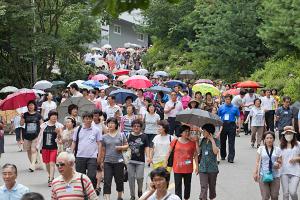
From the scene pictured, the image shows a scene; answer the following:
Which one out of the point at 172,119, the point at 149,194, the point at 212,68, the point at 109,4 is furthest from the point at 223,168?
the point at 212,68

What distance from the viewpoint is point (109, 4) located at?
4922 millimetres

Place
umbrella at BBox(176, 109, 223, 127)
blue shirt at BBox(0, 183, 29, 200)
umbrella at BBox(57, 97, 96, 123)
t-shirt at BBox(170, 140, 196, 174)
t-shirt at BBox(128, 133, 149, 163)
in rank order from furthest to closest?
umbrella at BBox(57, 97, 96, 123)
umbrella at BBox(176, 109, 223, 127)
t-shirt at BBox(128, 133, 149, 163)
t-shirt at BBox(170, 140, 196, 174)
blue shirt at BBox(0, 183, 29, 200)

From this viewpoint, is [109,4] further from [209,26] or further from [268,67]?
[209,26]

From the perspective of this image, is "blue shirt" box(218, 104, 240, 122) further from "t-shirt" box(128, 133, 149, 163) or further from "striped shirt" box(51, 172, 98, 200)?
"striped shirt" box(51, 172, 98, 200)

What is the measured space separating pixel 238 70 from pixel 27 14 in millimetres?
11771

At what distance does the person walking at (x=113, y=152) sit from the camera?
12.4m

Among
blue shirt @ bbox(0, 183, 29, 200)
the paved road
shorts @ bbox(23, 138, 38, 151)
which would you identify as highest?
shorts @ bbox(23, 138, 38, 151)

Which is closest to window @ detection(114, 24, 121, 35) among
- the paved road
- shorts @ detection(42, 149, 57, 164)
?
the paved road

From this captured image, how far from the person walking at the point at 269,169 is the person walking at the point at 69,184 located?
14.4 ft

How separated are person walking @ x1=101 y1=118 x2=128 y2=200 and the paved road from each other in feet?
3.42

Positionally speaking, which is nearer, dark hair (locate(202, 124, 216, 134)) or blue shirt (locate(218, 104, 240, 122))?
dark hair (locate(202, 124, 216, 134))

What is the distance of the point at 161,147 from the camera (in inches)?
496

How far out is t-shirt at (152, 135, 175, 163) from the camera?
1257cm

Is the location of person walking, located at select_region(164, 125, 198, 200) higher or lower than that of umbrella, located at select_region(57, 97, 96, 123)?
lower
